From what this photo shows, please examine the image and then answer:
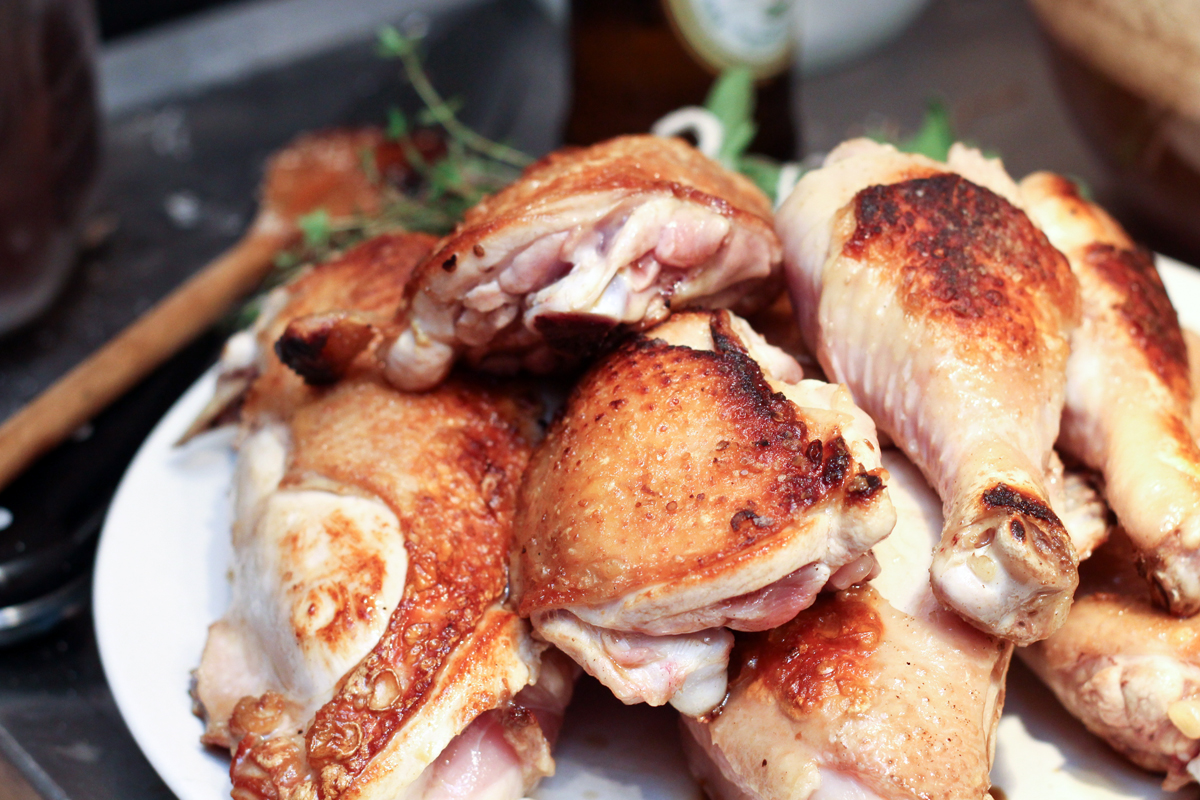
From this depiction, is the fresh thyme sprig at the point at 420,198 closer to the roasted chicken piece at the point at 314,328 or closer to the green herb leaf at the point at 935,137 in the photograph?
the roasted chicken piece at the point at 314,328

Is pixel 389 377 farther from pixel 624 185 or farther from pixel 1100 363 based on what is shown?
pixel 1100 363

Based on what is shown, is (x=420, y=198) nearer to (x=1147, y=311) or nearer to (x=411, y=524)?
(x=411, y=524)

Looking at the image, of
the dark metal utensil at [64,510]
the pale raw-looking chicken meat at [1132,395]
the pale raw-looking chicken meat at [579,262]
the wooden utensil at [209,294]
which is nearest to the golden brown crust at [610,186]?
the pale raw-looking chicken meat at [579,262]

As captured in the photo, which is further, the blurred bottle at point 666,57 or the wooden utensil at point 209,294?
the blurred bottle at point 666,57

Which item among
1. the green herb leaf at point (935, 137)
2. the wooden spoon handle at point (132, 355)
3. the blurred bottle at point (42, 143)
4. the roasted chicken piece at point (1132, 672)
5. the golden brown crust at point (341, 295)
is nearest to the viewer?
the roasted chicken piece at point (1132, 672)

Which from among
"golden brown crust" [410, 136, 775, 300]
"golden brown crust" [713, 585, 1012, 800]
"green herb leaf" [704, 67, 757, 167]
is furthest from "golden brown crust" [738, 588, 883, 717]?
"green herb leaf" [704, 67, 757, 167]
